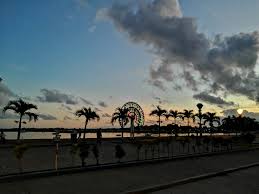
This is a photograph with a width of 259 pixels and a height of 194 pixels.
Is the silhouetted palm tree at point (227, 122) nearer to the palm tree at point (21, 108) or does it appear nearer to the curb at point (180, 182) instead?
the palm tree at point (21, 108)

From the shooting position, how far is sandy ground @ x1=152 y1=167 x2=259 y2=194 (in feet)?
41.5

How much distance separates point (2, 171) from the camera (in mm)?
15070

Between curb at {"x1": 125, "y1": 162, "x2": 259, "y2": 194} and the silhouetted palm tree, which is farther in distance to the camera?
the silhouetted palm tree

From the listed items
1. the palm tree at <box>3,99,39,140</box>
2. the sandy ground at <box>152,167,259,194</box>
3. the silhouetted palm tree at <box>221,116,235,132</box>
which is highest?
the silhouetted palm tree at <box>221,116,235,132</box>

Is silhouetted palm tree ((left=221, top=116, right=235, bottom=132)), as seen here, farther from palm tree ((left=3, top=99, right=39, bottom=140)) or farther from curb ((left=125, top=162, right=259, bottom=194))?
curb ((left=125, top=162, right=259, bottom=194))

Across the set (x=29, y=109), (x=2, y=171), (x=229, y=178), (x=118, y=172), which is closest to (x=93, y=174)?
(x=118, y=172)

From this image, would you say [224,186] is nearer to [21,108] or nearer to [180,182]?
[180,182]

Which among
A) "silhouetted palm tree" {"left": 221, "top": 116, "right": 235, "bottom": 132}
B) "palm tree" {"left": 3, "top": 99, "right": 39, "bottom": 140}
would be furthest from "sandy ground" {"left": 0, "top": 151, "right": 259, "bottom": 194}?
"silhouetted palm tree" {"left": 221, "top": 116, "right": 235, "bottom": 132}

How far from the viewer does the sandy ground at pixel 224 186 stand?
12.6 metres

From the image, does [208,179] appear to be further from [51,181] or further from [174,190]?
[51,181]

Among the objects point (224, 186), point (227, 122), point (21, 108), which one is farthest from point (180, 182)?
point (227, 122)

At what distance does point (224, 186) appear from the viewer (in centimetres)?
1383

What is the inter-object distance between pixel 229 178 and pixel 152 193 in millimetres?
5380

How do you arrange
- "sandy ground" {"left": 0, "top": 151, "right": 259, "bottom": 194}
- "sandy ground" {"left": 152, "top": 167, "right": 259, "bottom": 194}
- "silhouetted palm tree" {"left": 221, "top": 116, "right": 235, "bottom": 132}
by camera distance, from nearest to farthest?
"sandy ground" {"left": 0, "top": 151, "right": 259, "bottom": 194}
"sandy ground" {"left": 152, "top": 167, "right": 259, "bottom": 194}
"silhouetted palm tree" {"left": 221, "top": 116, "right": 235, "bottom": 132}
